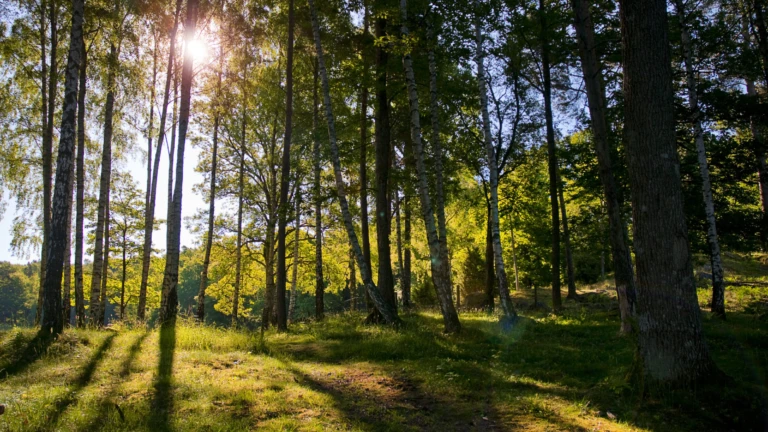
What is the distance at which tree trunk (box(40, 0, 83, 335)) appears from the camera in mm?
8391

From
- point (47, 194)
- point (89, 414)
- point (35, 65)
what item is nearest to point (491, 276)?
point (89, 414)

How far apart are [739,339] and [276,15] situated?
55.7 feet

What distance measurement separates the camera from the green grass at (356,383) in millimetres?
4641

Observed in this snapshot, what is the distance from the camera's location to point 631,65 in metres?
5.50

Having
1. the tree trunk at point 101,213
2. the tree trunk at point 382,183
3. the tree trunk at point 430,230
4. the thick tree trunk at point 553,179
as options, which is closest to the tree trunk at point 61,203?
the tree trunk at point 101,213

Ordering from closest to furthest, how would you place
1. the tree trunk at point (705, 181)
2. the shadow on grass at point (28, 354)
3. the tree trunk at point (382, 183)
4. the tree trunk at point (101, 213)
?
the shadow on grass at point (28, 354) → the tree trunk at point (705, 181) → the tree trunk at point (382, 183) → the tree trunk at point (101, 213)

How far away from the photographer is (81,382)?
19.8 feet

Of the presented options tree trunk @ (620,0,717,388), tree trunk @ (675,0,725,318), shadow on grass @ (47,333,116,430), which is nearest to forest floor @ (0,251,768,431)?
shadow on grass @ (47,333,116,430)

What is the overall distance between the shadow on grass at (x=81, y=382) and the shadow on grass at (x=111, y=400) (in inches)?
14.3

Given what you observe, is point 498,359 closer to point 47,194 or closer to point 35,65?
point 47,194

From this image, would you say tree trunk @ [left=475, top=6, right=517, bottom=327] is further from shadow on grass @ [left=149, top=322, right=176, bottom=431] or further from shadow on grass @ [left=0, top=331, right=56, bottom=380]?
shadow on grass @ [left=0, top=331, right=56, bottom=380]

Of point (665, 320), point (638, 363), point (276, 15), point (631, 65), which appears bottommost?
point (638, 363)

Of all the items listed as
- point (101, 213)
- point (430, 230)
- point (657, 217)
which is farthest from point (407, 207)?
point (657, 217)

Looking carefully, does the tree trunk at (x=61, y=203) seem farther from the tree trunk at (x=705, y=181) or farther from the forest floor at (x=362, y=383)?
the tree trunk at (x=705, y=181)
